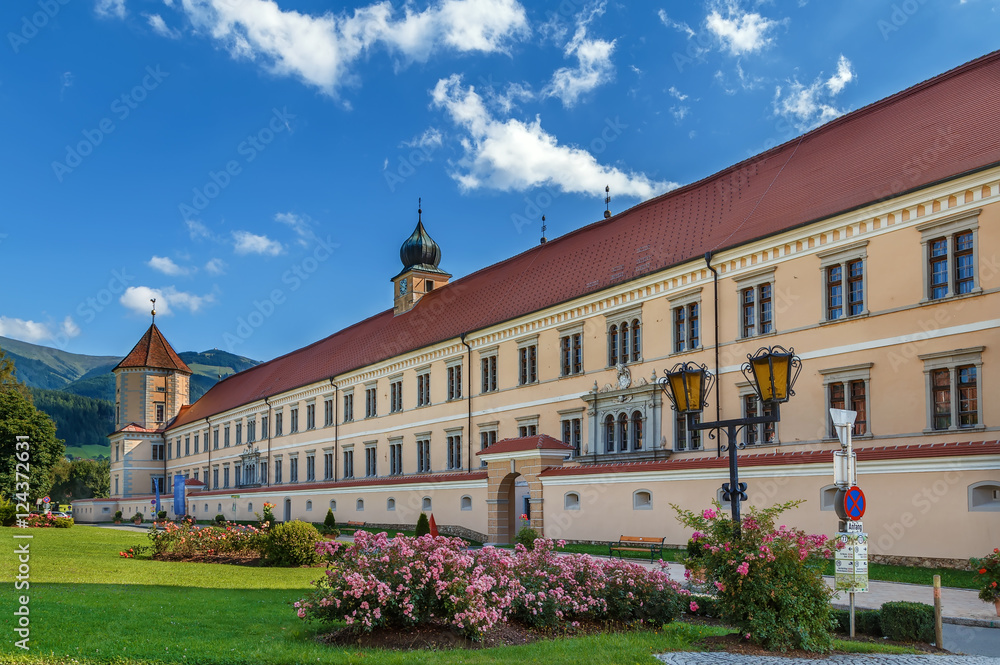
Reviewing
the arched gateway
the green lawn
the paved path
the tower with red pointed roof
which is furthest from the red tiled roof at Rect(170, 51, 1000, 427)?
the tower with red pointed roof

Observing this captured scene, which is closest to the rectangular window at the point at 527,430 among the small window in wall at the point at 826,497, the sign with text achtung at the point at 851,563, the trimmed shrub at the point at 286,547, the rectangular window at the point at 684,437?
the rectangular window at the point at 684,437

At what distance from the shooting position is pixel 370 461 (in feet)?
157

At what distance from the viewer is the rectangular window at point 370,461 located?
155ft

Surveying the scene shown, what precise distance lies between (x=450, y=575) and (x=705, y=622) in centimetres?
422

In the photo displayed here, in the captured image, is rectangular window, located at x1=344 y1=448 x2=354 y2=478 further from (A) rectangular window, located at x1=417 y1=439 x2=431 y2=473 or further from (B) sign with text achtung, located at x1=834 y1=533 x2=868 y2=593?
(B) sign with text achtung, located at x1=834 y1=533 x2=868 y2=593

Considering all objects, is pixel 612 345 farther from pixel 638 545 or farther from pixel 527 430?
pixel 638 545

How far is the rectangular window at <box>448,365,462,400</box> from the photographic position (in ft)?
132

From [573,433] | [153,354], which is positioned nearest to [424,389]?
[573,433]

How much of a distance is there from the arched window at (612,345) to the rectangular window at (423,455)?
45.2 feet

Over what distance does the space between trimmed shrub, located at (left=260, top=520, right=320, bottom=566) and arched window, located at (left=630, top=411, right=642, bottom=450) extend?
12.4m

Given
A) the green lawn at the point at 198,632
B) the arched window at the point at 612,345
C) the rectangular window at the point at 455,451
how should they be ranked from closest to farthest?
the green lawn at the point at 198,632, the arched window at the point at 612,345, the rectangular window at the point at 455,451

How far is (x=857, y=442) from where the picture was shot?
75.3ft

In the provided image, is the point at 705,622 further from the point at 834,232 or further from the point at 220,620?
the point at 834,232

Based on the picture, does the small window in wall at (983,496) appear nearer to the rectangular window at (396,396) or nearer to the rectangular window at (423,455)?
the rectangular window at (423,455)
